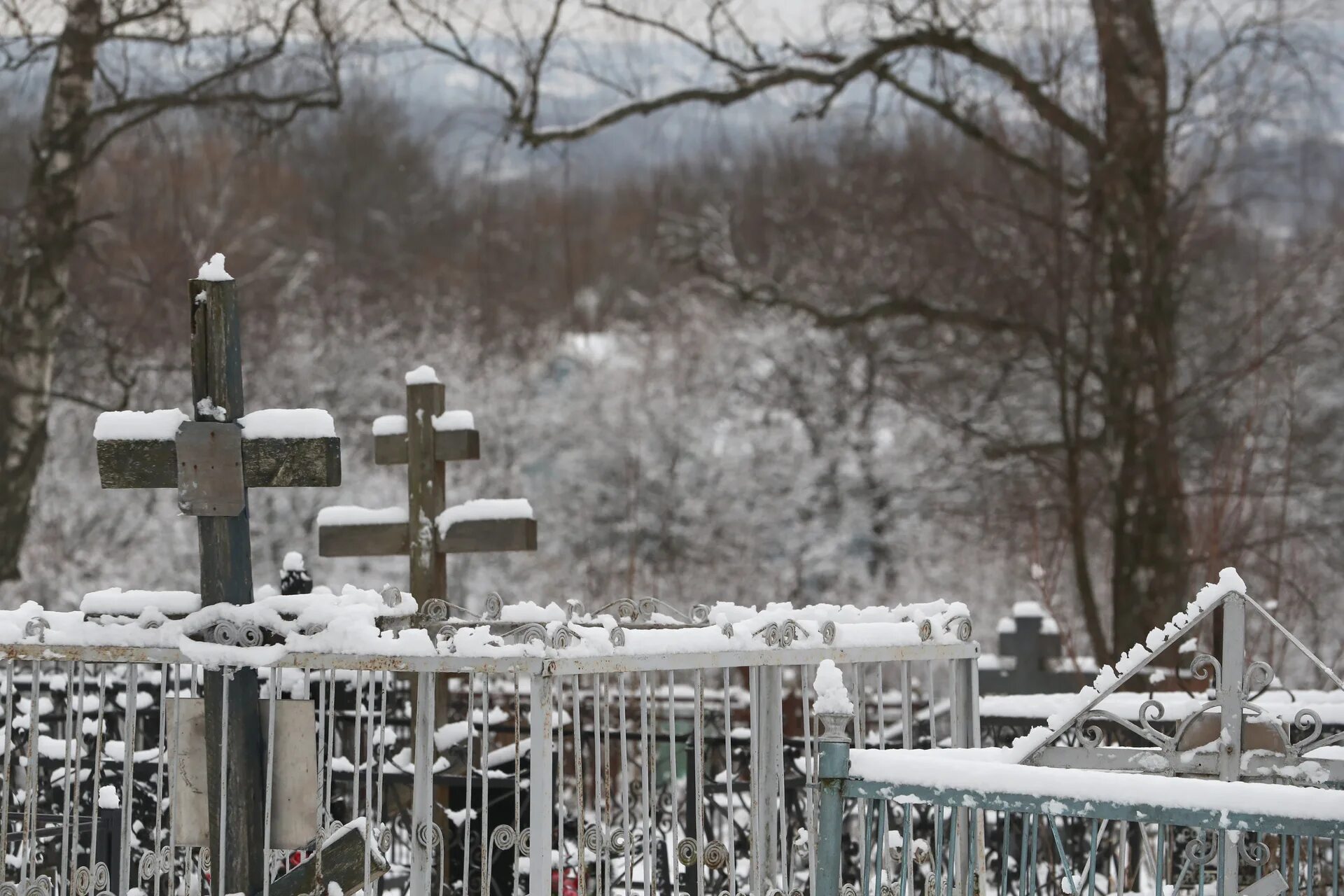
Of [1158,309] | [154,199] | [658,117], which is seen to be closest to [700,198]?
[154,199]

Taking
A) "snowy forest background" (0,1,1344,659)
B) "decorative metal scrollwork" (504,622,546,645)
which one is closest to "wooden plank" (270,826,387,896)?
"decorative metal scrollwork" (504,622,546,645)

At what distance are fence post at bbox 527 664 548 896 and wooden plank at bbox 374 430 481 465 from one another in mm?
3684

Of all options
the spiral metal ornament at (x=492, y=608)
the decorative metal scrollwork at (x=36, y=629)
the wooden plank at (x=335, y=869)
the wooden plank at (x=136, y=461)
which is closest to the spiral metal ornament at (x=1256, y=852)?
the spiral metal ornament at (x=492, y=608)

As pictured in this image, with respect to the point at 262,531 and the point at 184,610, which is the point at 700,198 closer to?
the point at 262,531

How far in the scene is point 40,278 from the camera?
34.6 ft

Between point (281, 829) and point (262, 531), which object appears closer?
point (281, 829)

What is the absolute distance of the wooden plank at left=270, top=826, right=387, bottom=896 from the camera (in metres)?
3.93

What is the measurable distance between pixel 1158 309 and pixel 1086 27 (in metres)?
2.21

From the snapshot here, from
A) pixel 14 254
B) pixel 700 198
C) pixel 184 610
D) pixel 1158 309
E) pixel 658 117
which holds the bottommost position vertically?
pixel 184 610

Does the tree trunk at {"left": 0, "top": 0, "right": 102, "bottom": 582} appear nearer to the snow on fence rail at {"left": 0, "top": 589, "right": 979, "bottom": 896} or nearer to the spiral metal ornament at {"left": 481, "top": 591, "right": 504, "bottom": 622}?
the snow on fence rail at {"left": 0, "top": 589, "right": 979, "bottom": 896}

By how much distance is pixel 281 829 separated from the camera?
3.97 meters

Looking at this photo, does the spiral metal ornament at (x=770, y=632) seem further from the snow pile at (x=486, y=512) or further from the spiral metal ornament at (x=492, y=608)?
the snow pile at (x=486, y=512)

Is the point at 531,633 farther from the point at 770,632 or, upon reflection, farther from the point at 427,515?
the point at 427,515

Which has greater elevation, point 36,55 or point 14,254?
point 36,55
